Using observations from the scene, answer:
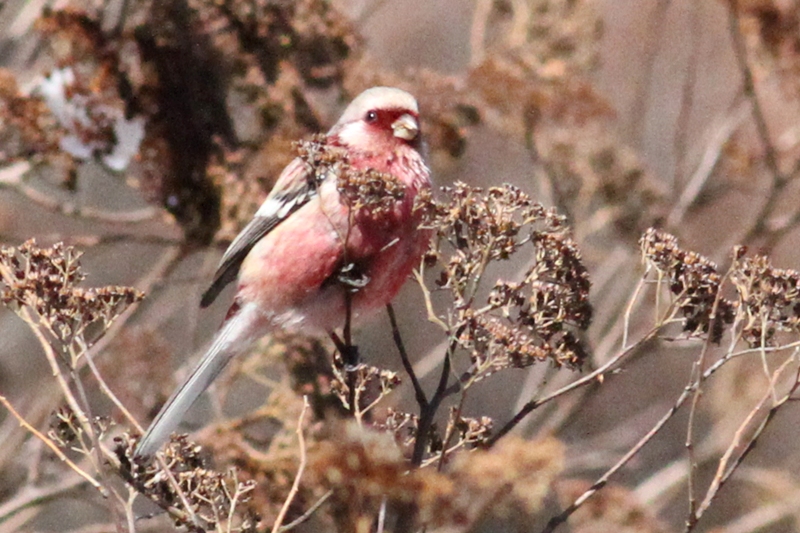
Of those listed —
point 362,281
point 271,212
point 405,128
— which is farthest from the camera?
point 271,212

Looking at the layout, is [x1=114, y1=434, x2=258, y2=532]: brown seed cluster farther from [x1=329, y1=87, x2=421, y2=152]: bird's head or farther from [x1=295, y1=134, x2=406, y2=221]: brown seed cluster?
[x1=329, y1=87, x2=421, y2=152]: bird's head

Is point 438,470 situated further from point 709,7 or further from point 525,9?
point 709,7

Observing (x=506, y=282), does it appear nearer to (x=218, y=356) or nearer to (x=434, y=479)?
(x=434, y=479)

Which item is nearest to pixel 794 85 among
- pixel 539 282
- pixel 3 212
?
pixel 539 282

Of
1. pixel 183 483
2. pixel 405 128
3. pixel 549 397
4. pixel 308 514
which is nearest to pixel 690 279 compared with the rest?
pixel 549 397

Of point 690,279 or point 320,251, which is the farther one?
point 320,251

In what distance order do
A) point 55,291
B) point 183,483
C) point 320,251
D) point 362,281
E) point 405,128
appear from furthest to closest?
point 405,128
point 320,251
point 362,281
point 183,483
point 55,291

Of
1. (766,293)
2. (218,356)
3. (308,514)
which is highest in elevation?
(766,293)

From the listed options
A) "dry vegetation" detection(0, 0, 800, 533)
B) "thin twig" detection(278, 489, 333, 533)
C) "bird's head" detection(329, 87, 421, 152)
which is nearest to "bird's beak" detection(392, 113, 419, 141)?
"bird's head" detection(329, 87, 421, 152)
